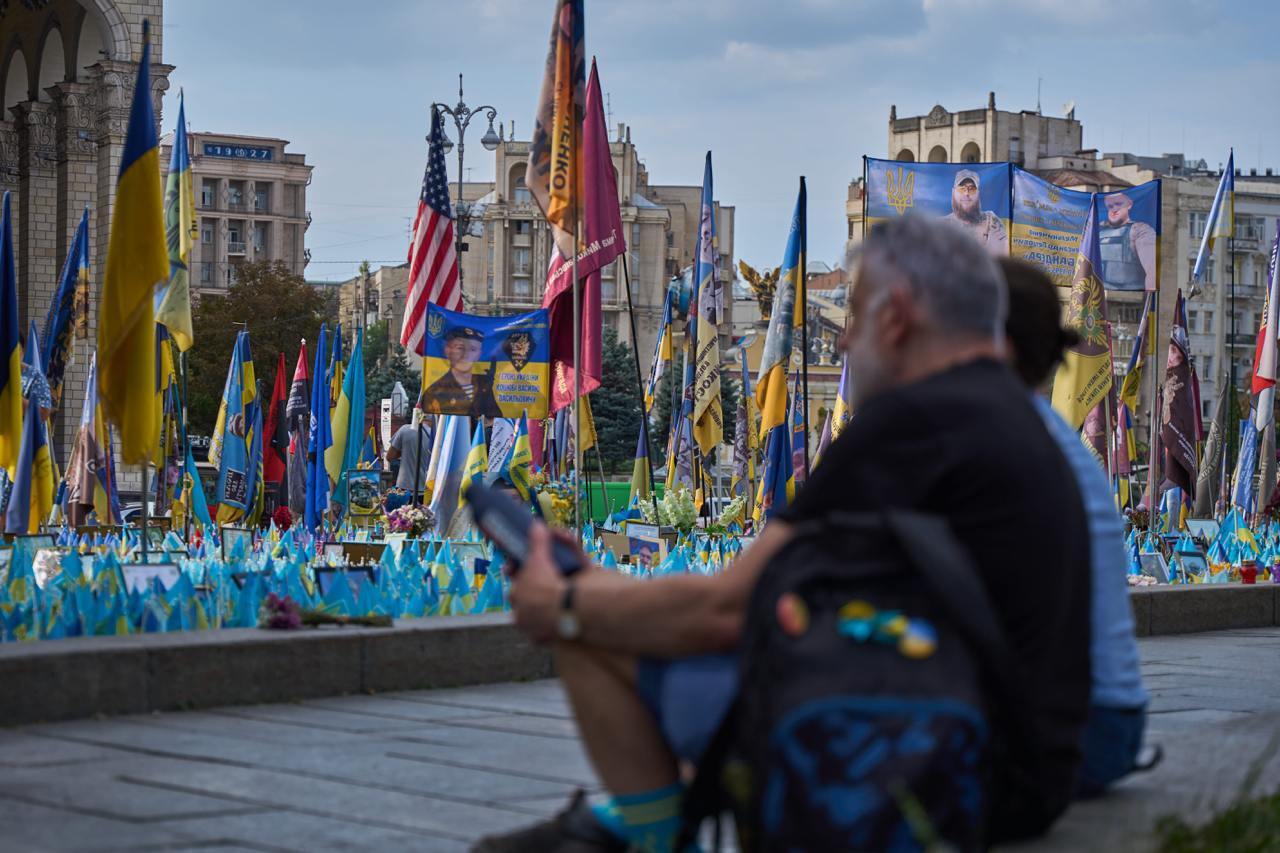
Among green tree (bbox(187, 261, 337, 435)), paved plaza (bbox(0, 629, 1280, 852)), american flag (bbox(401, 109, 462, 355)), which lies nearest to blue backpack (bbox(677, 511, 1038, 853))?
paved plaza (bbox(0, 629, 1280, 852))

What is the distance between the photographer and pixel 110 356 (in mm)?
9617

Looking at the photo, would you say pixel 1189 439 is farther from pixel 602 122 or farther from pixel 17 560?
pixel 17 560

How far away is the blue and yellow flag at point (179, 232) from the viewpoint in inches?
533

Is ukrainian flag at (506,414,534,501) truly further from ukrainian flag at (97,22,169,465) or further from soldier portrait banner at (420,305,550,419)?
ukrainian flag at (97,22,169,465)

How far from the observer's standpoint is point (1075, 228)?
61.2 feet

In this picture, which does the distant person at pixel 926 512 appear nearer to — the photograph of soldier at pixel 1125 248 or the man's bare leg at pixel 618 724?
the man's bare leg at pixel 618 724

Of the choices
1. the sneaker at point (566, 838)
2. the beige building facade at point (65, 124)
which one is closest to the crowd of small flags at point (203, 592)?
the sneaker at point (566, 838)

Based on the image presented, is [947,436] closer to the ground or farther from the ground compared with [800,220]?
closer to the ground

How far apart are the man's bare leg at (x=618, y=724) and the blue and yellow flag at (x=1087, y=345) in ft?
39.1

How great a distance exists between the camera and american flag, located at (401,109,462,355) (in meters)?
16.5

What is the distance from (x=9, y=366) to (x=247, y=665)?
306 inches

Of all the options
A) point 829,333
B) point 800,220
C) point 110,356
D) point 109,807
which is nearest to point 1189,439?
point 800,220

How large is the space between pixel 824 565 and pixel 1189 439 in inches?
792

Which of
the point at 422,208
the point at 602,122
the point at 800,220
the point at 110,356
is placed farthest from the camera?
the point at 800,220
